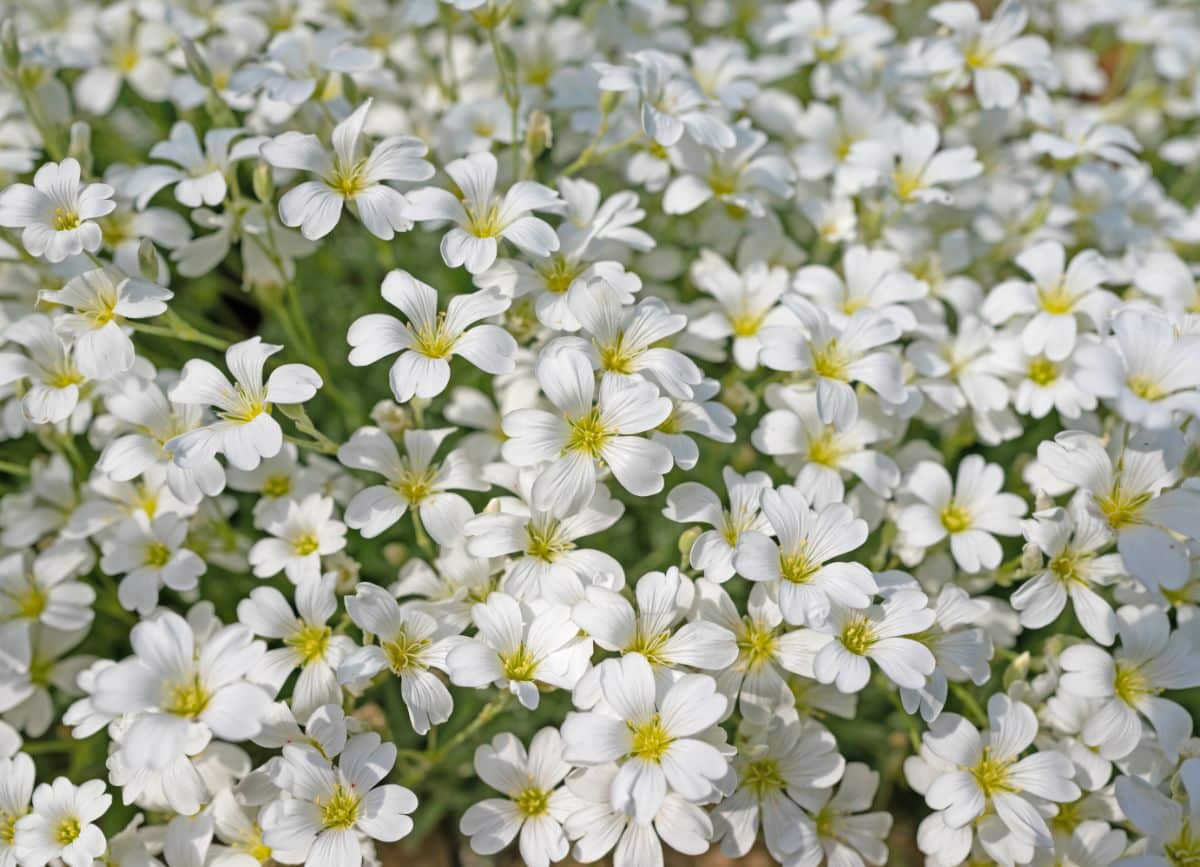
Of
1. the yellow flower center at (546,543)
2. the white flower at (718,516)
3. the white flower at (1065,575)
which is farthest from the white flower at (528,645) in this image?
the white flower at (1065,575)

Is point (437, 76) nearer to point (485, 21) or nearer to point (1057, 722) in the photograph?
point (485, 21)

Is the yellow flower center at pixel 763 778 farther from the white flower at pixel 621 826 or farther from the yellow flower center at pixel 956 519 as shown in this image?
the yellow flower center at pixel 956 519

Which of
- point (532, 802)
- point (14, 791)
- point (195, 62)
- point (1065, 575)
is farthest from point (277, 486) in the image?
point (1065, 575)

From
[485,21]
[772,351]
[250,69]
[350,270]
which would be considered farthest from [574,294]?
[350,270]

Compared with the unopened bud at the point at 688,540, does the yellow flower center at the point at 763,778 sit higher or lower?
lower

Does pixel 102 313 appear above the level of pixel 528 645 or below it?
above

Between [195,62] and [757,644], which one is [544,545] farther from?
[195,62]

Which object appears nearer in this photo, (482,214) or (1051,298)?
(482,214)
